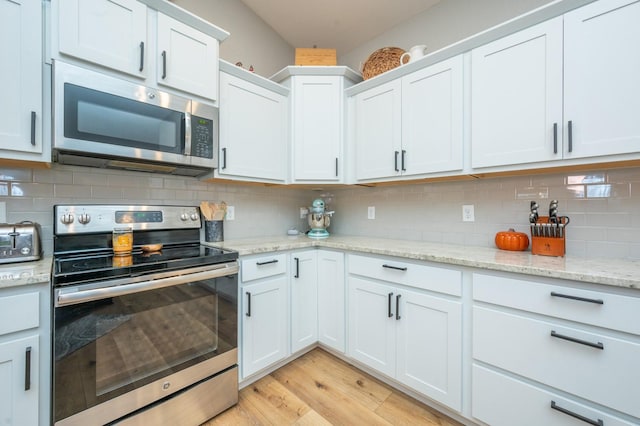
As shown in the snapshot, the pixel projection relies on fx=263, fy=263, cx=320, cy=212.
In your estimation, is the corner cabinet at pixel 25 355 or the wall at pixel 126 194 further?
the wall at pixel 126 194

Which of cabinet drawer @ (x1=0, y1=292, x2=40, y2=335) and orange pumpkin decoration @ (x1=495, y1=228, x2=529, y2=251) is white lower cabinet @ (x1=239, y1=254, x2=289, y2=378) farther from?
orange pumpkin decoration @ (x1=495, y1=228, x2=529, y2=251)

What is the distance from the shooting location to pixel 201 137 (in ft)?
5.48

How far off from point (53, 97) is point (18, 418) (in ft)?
4.28

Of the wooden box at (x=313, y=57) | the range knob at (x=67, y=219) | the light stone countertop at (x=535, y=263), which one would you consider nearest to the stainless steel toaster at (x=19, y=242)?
the range knob at (x=67, y=219)

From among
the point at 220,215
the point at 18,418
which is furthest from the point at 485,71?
the point at 18,418

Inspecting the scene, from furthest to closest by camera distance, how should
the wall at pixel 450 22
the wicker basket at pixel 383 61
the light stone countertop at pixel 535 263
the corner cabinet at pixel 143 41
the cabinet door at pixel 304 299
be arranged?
the wicker basket at pixel 383 61 → the cabinet door at pixel 304 299 → the wall at pixel 450 22 → the corner cabinet at pixel 143 41 → the light stone countertop at pixel 535 263

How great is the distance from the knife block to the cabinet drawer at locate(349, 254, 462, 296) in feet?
1.65

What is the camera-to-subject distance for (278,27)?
2570 millimetres

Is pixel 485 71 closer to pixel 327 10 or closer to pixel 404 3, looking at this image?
pixel 404 3

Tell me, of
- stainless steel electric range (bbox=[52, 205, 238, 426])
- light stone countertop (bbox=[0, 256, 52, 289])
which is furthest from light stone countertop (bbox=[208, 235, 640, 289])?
light stone countertop (bbox=[0, 256, 52, 289])

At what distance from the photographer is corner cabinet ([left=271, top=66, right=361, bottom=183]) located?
2.17m

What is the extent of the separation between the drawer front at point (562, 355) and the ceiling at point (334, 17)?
2.40 m

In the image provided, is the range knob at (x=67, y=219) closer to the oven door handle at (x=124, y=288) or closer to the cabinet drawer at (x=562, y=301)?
the oven door handle at (x=124, y=288)

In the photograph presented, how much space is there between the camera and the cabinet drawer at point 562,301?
0.98 meters
